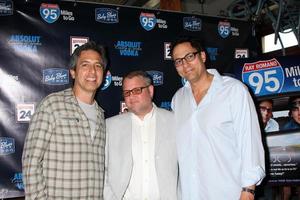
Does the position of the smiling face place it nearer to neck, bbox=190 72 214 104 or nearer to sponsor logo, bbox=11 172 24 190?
neck, bbox=190 72 214 104

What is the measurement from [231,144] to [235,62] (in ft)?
5.53

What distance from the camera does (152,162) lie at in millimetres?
2150

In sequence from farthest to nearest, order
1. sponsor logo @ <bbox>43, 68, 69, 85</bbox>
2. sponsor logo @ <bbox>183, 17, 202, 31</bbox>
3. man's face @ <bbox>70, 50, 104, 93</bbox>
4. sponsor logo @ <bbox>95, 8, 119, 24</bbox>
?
sponsor logo @ <bbox>183, 17, 202, 31</bbox>, sponsor logo @ <bbox>95, 8, 119, 24</bbox>, sponsor logo @ <bbox>43, 68, 69, 85</bbox>, man's face @ <bbox>70, 50, 104, 93</bbox>

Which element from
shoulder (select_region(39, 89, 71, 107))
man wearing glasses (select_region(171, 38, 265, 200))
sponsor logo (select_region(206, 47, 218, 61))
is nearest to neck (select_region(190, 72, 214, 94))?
man wearing glasses (select_region(171, 38, 265, 200))

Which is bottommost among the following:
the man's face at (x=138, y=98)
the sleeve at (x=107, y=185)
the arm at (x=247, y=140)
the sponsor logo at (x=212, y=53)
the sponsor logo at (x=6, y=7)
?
the sleeve at (x=107, y=185)

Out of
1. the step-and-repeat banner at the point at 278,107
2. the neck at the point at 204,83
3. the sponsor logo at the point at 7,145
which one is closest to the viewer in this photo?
the neck at the point at 204,83

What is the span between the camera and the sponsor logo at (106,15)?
306cm

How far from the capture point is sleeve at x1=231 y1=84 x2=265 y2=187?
182 cm

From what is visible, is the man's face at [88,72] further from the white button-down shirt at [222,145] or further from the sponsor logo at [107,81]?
the sponsor logo at [107,81]

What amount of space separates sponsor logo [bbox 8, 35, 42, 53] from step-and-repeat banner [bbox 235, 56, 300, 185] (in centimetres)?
195

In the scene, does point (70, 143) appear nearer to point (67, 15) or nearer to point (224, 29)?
point (67, 15)

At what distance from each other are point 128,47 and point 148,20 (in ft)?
1.16

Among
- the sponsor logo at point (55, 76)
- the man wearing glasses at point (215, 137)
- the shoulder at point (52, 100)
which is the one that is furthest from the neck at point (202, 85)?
the sponsor logo at point (55, 76)

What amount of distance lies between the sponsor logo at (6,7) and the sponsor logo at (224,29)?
209cm
